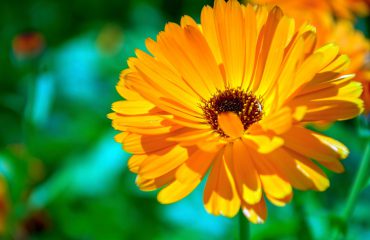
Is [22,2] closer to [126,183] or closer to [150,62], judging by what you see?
[126,183]

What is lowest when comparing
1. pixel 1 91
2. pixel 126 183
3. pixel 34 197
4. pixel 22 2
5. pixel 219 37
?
pixel 126 183

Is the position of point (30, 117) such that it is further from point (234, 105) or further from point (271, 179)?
point (271, 179)

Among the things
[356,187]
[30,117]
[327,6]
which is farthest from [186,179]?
[30,117]

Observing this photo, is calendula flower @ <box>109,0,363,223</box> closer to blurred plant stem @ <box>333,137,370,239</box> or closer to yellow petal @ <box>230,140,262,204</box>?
yellow petal @ <box>230,140,262,204</box>

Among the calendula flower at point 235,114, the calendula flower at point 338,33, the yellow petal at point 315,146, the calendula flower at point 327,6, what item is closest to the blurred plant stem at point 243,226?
the calendula flower at point 235,114

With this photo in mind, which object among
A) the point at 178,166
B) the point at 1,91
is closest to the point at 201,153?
the point at 178,166

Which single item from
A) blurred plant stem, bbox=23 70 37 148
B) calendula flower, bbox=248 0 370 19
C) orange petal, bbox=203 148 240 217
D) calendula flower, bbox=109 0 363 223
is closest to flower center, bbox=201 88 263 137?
calendula flower, bbox=109 0 363 223

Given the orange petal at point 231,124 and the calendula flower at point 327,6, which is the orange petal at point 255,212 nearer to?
the orange petal at point 231,124

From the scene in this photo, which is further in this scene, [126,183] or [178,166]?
[126,183]
